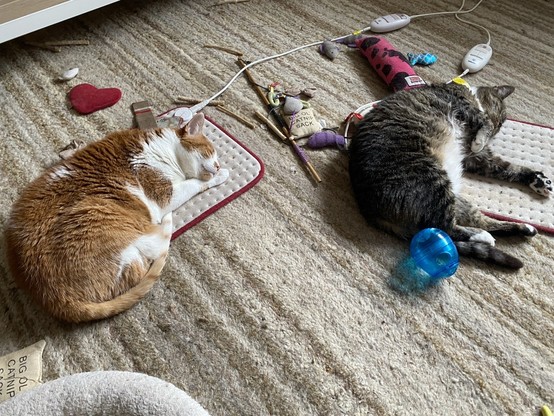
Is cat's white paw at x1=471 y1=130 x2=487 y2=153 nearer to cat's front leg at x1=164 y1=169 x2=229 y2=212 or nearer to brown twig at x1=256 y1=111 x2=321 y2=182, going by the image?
brown twig at x1=256 y1=111 x2=321 y2=182

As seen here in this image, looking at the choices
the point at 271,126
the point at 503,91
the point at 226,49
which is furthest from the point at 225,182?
the point at 503,91

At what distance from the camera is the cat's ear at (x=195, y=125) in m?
1.41

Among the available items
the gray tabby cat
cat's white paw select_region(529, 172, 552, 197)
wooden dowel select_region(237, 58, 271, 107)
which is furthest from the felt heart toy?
cat's white paw select_region(529, 172, 552, 197)

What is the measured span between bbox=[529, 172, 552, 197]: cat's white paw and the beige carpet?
0.16m

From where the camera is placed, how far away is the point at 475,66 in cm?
186

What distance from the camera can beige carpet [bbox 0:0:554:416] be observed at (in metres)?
1.11

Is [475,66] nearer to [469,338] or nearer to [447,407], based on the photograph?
[469,338]

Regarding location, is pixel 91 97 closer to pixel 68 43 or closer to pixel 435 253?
pixel 68 43

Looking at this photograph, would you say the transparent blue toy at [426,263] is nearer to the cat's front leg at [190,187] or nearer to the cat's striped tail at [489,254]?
the cat's striped tail at [489,254]

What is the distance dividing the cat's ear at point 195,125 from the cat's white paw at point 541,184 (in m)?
1.05

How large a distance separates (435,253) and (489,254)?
0.20 meters

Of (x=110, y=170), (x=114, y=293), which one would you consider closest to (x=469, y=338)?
(x=114, y=293)

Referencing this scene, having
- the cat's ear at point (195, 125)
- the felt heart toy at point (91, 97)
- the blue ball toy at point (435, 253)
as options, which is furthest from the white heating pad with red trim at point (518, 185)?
the felt heart toy at point (91, 97)

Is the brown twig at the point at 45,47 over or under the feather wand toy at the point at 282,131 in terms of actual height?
over
